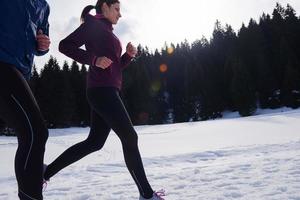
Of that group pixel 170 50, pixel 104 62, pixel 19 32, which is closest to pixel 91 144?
pixel 104 62

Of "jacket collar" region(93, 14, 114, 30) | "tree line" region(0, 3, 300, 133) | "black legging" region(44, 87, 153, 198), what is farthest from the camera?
"tree line" region(0, 3, 300, 133)

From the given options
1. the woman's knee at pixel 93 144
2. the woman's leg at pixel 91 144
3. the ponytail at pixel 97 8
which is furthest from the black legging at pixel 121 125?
the ponytail at pixel 97 8

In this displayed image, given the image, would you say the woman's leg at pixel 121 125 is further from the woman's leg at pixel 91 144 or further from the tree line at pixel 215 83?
the tree line at pixel 215 83

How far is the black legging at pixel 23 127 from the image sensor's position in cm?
207

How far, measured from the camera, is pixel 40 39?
8.15 ft

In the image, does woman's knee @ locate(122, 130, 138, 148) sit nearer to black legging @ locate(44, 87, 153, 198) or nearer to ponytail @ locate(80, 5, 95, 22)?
black legging @ locate(44, 87, 153, 198)

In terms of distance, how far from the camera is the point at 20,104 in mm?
2119

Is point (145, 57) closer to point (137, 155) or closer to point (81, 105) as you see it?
point (81, 105)

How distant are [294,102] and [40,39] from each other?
5349cm

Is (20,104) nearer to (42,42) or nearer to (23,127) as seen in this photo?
(23,127)

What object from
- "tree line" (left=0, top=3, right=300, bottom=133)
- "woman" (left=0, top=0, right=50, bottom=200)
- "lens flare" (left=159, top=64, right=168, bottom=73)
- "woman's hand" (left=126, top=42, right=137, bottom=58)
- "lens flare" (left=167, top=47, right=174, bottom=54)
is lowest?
"woman" (left=0, top=0, right=50, bottom=200)

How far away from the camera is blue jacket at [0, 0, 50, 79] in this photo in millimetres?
2152

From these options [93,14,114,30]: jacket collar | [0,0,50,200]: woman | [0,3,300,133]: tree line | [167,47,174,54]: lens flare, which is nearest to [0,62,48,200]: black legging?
[0,0,50,200]: woman

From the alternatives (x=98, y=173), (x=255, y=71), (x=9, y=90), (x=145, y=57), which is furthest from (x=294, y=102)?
(x=9, y=90)
